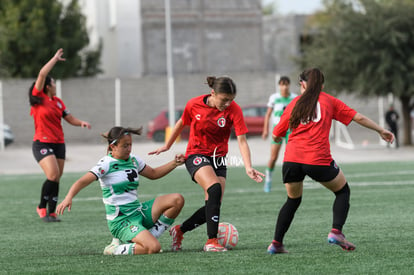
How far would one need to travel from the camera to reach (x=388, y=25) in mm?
31281

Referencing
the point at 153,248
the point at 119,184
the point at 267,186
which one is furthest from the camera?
the point at 267,186

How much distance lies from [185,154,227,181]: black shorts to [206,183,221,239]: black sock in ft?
1.05

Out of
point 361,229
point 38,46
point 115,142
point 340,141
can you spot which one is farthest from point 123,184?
point 38,46

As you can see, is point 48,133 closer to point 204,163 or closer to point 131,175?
point 131,175

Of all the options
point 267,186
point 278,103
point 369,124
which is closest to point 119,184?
point 369,124

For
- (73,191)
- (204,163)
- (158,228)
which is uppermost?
(204,163)

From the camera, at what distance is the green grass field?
23.2ft

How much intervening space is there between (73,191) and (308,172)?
2.16m

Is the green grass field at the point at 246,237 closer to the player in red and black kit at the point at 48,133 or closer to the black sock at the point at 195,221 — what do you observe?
the black sock at the point at 195,221

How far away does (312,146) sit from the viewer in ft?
24.6

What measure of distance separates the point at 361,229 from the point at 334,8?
24.1 metres

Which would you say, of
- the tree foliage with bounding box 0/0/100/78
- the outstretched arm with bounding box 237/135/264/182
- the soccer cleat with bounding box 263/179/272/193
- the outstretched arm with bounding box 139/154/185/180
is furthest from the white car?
the outstretched arm with bounding box 237/135/264/182

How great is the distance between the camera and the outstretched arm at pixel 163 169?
8.28 metres

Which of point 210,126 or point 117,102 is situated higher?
point 210,126
